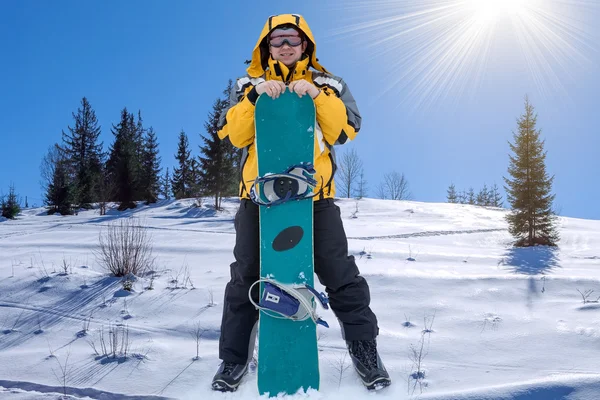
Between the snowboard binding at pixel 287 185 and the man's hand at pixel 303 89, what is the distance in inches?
14.4

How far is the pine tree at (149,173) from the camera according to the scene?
28.3 meters

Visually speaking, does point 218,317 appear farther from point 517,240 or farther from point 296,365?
point 517,240

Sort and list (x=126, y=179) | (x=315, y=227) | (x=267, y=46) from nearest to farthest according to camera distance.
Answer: (x=315, y=227) → (x=267, y=46) → (x=126, y=179)

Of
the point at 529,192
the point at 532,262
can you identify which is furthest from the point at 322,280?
the point at 529,192

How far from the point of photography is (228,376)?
201 centimetres

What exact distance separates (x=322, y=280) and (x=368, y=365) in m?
0.51

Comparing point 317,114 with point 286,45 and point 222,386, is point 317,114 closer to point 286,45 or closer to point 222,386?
point 286,45

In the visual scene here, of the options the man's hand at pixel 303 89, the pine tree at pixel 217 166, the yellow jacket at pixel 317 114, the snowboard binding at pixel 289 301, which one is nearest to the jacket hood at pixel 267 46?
the yellow jacket at pixel 317 114

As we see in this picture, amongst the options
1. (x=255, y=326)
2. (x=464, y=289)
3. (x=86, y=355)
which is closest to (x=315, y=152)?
(x=255, y=326)

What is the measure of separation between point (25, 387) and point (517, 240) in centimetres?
1412

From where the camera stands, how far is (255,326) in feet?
7.13

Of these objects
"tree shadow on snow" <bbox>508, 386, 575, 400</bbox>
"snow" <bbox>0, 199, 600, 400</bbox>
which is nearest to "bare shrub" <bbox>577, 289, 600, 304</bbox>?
"snow" <bbox>0, 199, 600, 400</bbox>

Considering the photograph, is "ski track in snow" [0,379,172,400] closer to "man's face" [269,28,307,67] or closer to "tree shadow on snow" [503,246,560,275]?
"man's face" [269,28,307,67]

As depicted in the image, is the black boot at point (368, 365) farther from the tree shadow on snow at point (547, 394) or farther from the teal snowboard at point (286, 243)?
the tree shadow on snow at point (547, 394)
